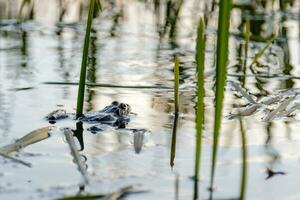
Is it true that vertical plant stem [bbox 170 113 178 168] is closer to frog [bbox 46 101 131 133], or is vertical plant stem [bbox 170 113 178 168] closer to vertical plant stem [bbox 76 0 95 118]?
frog [bbox 46 101 131 133]

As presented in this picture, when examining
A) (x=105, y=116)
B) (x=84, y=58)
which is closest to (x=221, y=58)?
(x=84, y=58)

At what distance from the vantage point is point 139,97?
11.9ft

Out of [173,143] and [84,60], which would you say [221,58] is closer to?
[173,143]

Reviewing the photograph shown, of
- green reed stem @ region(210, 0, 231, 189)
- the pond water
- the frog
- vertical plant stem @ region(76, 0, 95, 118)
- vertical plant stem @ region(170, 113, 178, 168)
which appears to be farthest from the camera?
the frog

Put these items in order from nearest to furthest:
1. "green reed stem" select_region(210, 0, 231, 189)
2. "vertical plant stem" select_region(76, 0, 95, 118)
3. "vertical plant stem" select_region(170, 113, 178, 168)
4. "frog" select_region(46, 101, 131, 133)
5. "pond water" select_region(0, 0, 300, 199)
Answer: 1. "green reed stem" select_region(210, 0, 231, 189)
2. "pond water" select_region(0, 0, 300, 199)
3. "vertical plant stem" select_region(170, 113, 178, 168)
4. "vertical plant stem" select_region(76, 0, 95, 118)
5. "frog" select_region(46, 101, 131, 133)

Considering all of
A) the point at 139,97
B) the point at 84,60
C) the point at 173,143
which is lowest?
the point at 173,143

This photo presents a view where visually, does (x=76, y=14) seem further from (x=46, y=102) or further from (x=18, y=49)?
(x=46, y=102)

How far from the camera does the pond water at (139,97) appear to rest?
92.6 inches

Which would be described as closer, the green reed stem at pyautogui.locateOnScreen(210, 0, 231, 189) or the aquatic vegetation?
the green reed stem at pyautogui.locateOnScreen(210, 0, 231, 189)

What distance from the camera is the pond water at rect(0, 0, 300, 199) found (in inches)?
92.6

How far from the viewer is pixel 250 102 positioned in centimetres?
346

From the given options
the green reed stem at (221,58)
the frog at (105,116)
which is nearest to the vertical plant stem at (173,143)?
the frog at (105,116)

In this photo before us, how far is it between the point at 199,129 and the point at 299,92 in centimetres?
159

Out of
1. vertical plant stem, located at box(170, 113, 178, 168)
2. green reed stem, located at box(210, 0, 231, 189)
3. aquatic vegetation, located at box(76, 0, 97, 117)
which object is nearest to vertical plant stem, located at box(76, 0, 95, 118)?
aquatic vegetation, located at box(76, 0, 97, 117)
